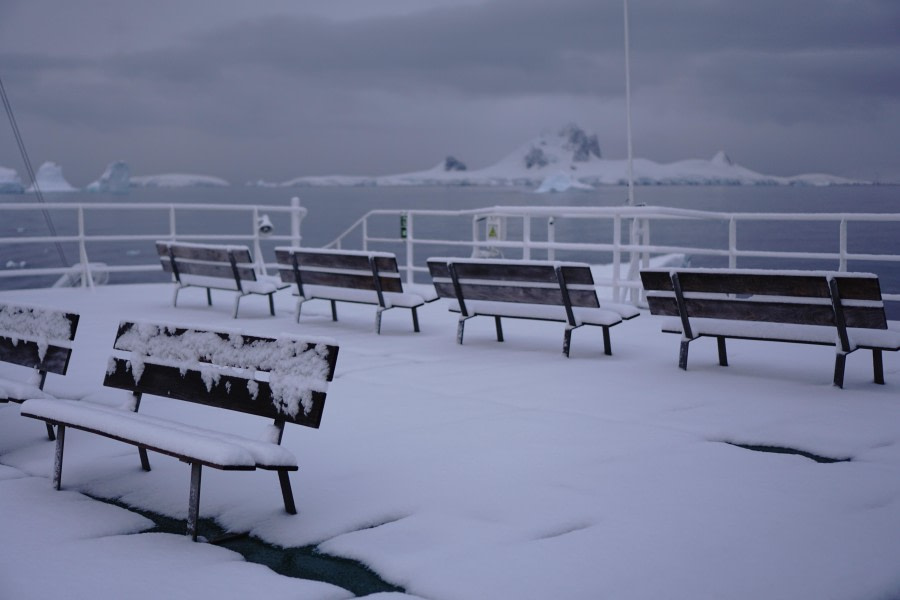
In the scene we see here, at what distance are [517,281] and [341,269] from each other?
2.03 metres

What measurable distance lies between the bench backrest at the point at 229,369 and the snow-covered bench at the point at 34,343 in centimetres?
42

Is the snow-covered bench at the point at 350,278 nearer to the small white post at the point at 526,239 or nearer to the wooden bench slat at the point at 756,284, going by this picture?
the small white post at the point at 526,239

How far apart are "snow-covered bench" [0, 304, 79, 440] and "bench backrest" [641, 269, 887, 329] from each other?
3834mm

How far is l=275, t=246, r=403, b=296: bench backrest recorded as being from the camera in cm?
871

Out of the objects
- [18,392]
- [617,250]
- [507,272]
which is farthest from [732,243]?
[18,392]

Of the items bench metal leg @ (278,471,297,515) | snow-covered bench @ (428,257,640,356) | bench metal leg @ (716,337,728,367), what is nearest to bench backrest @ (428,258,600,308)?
snow-covered bench @ (428,257,640,356)

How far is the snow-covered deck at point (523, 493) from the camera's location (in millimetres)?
3139

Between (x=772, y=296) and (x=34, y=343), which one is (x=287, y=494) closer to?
(x=34, y=343)

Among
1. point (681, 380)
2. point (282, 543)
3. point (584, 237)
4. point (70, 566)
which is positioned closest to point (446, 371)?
point (681, 380)

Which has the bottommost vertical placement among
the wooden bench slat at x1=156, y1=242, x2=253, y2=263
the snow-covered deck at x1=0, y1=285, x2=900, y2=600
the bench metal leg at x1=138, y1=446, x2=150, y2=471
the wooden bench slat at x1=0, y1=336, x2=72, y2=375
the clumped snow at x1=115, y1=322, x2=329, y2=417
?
the snow-covered deck at x1=0, y1=285, x2=900, y2=600

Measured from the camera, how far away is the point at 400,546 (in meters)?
3.45

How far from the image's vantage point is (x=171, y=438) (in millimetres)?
3592

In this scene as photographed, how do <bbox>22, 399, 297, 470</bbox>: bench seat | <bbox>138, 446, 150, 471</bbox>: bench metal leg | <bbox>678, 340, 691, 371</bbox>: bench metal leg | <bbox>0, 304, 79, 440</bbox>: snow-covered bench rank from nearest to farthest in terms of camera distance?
<bbox>22, 399, 297, 470</bbox>: bench seat
<bbox>138, 446, 150, 471</bbox>: bench metal leg
<bbox>0, 304, 79, 440</bbox>: snow-covered bench
<bbox>678, 340, 691, 371</bbox>: bench metal leg

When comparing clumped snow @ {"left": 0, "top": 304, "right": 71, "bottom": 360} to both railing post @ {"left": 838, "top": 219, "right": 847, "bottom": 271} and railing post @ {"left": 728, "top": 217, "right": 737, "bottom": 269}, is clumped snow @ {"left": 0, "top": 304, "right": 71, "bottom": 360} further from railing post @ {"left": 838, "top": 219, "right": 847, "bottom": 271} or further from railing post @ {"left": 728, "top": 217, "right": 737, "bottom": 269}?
railing post @ {"left": 728, "top": 217, "right": 737, "bottom": 269}
